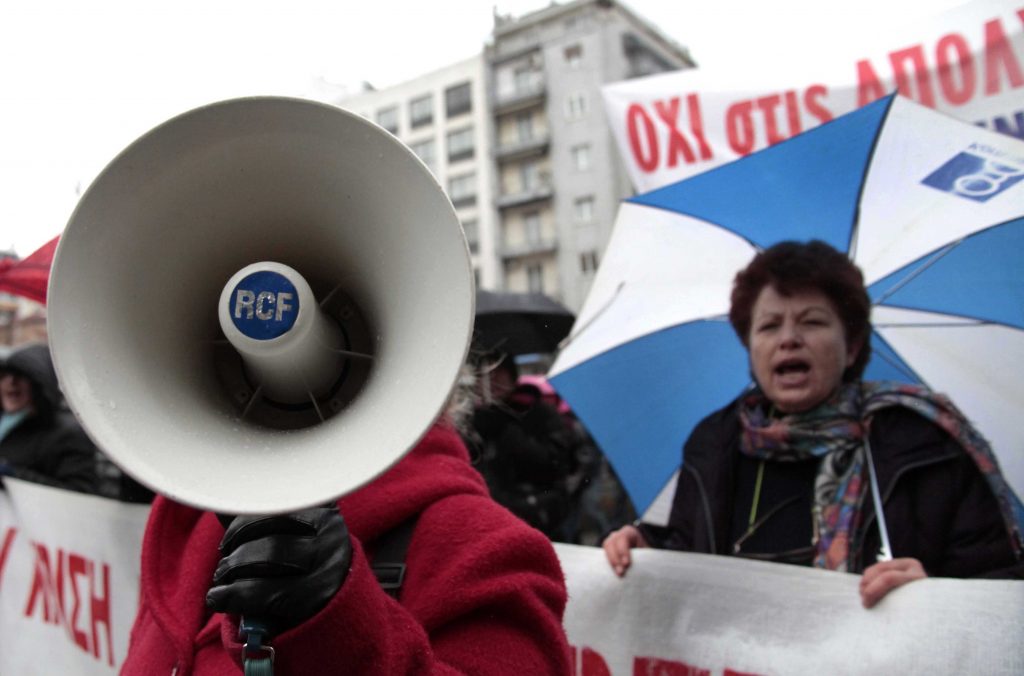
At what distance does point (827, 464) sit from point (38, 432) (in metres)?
3.10

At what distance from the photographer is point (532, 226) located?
3116 centimetres

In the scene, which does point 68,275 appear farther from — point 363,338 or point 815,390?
point 815,390

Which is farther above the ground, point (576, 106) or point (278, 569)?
point (576, 106)

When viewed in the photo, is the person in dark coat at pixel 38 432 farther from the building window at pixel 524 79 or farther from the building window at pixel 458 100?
the building window at pixel 458 100

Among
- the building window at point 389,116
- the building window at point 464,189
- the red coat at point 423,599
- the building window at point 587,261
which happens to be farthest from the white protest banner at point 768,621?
the building window at point 389,116

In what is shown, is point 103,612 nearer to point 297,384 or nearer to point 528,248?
point 297,384

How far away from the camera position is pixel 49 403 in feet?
10.7

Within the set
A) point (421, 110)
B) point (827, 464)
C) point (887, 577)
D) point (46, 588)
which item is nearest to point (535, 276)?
point (421, 110)

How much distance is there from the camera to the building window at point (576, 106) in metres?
29.2

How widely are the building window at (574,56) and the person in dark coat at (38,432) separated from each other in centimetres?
2867

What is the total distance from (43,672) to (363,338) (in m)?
2.24

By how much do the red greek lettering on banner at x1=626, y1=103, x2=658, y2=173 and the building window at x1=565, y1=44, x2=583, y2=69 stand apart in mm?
28383

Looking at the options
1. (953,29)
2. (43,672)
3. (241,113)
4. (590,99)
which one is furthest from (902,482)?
(590,99)

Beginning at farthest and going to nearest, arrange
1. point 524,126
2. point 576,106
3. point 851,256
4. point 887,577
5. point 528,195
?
point 524,126, point 528,195, point 576,106, point 851,256, point 887,577
